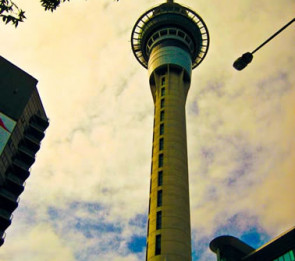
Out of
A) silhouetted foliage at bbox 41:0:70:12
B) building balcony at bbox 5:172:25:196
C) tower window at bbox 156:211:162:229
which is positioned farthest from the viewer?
building balcony at bbox 5:172:25:196

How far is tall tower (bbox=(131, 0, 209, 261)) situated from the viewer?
60906 millimetres


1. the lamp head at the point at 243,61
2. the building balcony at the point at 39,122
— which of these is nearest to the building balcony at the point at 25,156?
the building balcony at the point at 39,122

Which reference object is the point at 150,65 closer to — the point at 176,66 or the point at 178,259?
the point at 176,66

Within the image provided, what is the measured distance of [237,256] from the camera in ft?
203

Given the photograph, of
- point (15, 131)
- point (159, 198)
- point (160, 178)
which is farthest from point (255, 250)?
point (15, 131)

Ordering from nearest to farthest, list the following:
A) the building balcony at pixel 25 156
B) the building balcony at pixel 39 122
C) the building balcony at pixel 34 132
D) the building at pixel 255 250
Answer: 1. the building at pixel 255 250
2. the building balcony at pixel 25 156
3. the building balcony at pixel 34 132
4. the building balcony at pixel 39 122

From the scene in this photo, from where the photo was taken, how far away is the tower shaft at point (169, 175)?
59750mm

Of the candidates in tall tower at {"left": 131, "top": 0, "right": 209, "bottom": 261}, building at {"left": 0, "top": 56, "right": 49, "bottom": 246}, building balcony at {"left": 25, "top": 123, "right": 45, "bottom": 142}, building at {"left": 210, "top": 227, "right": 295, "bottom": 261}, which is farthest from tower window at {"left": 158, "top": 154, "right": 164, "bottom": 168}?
building balcony at {"left": 25, "top": 123, "right": 45, "bottom": 142}

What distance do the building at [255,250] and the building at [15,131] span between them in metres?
41.3

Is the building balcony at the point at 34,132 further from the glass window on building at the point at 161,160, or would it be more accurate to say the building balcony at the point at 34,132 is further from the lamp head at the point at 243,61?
the lamp head at the point at 243,61

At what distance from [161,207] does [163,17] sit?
56.8 m

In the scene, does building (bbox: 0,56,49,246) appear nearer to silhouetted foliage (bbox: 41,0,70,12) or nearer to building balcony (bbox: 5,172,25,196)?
building balcony (bbox: 5,172,25,196)

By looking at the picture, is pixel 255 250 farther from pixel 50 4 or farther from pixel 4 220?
pixel 50 4

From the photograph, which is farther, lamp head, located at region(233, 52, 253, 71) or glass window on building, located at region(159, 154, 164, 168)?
glass window on building, located at region(159, 154, 164, 168)
